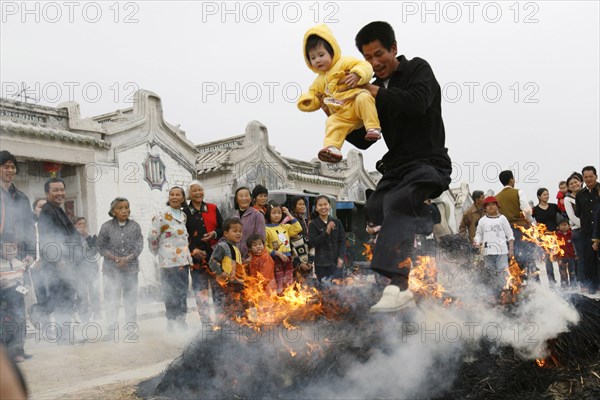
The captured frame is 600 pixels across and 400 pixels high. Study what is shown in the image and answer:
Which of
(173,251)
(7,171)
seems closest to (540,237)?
(173,251)

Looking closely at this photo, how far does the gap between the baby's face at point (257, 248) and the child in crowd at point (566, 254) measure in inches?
267

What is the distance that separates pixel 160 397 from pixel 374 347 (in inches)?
64.9

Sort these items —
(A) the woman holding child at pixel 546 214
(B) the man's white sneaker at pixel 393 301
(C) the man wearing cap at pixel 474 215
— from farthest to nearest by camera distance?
1. (A) the woman holding child at pixel 546 214
2. (C) the man wearing cap at pixel 474 215
3. (B) the man's white sneaker at pixel 393 301

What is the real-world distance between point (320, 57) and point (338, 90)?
0.79 ft

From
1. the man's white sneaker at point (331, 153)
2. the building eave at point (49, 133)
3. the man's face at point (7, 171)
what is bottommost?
the man's white sneaker at point (331, 153)

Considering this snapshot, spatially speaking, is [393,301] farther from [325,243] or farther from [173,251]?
[325,243]

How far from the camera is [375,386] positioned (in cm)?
369

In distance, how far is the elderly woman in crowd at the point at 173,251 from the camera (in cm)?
680

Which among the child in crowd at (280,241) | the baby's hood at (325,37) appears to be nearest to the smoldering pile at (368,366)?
the baby's hood at (325,37)

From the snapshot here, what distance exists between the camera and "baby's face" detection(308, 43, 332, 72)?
3.61 m

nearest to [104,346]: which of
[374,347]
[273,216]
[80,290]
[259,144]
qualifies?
[80,290]

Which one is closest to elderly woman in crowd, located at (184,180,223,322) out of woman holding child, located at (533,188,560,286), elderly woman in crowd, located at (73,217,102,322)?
elderly woman in crowd, located at (73,217,102,322)

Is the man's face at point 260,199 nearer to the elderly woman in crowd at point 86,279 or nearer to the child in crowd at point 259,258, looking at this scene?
the child in crowd at point 259,258

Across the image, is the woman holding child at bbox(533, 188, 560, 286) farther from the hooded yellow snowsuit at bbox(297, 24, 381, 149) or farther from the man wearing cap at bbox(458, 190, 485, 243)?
the hooded yellow snowsuit at bbox(297, 24, 381, 149)
